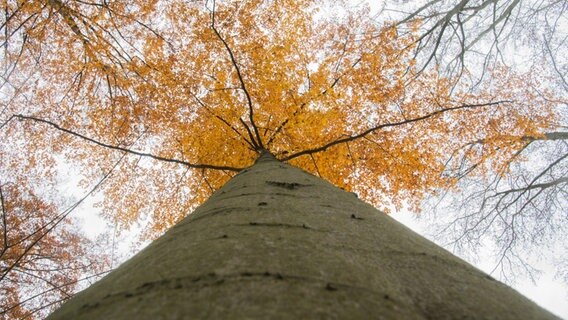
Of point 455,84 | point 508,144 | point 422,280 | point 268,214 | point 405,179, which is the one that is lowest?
point 422,280

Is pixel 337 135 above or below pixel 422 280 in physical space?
above

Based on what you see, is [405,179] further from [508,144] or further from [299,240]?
[299,240]

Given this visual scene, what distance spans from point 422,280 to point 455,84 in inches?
382

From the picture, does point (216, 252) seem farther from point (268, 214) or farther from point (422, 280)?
point (422, 280)

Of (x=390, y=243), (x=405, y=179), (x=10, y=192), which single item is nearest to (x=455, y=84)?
(x=405, y=179)

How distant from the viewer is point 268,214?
4.27 ft

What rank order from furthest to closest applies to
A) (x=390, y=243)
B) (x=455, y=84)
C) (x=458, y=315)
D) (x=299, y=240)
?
(x=455, y=84) < (x=390, y=243) < (x=299, y=240) < (x=458, y=315)

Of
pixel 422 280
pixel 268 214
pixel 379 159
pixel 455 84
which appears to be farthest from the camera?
pixel 455 84

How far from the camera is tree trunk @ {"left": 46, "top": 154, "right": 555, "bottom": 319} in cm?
63

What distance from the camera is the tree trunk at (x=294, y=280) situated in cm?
63

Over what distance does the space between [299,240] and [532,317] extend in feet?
1.85

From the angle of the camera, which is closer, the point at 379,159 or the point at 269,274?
the point at 269,274

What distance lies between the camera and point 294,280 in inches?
28.3

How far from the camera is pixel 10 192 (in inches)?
394
